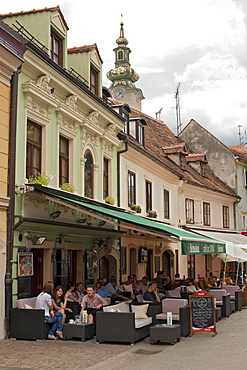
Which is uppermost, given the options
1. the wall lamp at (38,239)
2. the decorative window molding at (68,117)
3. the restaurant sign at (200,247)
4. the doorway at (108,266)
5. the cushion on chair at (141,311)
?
the decorative window molding at (68,117)

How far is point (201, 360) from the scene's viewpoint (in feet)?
31.9

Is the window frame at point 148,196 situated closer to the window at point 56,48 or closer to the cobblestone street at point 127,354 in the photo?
the window at point 56,48

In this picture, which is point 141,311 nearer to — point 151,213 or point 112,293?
point 112,293

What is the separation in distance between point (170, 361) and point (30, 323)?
3.70 m

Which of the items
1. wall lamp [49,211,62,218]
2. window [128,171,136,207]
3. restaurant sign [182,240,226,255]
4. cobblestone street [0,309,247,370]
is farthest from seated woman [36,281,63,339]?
window [128,171,136,207]

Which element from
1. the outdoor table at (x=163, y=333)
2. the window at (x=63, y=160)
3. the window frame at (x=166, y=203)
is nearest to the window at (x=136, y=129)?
the window frame at (x=166, y=203)

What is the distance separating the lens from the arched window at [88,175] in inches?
677

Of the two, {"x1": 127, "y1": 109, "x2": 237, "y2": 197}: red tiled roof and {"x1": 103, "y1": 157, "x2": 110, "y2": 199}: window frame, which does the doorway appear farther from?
{"x1": 127, "y1": 109, "x2": 237, "y2": 197}: red tiled roof

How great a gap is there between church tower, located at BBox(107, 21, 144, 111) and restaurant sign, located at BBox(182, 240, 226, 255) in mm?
45743

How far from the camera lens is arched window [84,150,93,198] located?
1719cm

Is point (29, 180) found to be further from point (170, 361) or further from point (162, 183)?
point (162, 183)

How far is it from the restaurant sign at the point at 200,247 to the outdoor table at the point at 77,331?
4.88 metres

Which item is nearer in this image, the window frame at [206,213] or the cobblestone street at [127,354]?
the cobblestone street at [127,354]

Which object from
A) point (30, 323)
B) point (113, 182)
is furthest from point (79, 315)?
point (113, 182)
